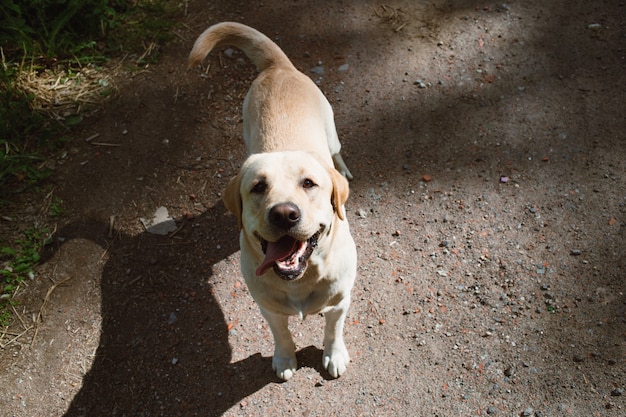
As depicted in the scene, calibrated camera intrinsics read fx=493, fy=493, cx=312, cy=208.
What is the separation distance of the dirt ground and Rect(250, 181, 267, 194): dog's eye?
4.48 ft

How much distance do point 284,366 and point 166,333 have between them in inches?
37.0

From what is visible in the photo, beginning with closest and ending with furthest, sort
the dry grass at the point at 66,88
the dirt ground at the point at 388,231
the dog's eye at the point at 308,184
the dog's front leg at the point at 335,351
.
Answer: the dog's eye at the point at 308,184 → the dog's front leg at the point at 335,351 → the dirt ground at the point at 388,231 → the dry grass at the point at 66,88

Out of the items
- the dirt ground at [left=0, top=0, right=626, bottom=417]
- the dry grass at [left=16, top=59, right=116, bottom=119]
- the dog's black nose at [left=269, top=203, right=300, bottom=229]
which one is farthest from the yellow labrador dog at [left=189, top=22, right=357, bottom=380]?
the dry grass at [left=16, top=59, right=116, bottom=119]

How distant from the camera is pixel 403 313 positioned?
3.50 metres

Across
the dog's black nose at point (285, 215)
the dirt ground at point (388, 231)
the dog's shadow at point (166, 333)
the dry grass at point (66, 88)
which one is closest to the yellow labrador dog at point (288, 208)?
the dog's black nose at point (285, 215)

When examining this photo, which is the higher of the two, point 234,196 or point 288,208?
point 288,208

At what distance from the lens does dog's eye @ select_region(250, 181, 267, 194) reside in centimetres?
251

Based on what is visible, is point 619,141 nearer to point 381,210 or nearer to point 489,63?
point 489,63

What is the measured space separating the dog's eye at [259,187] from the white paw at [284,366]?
1.31 metres

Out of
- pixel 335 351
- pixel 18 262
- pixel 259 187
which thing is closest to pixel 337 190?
pixel 259 187

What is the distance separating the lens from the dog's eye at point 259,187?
98.8 inches

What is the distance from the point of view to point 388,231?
Answer: 3.92 metres

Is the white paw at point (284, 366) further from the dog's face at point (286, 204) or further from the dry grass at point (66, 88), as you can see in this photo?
the dry grass at point (66, 88)

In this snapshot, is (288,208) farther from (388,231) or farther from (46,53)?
(46,53)
